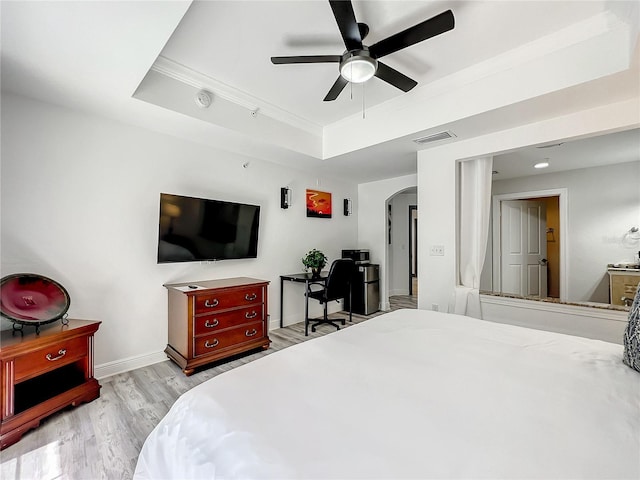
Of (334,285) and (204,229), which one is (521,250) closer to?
(334,285)

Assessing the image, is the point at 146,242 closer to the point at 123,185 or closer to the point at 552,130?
the point at 123,185

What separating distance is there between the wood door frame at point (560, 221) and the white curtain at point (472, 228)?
171cm

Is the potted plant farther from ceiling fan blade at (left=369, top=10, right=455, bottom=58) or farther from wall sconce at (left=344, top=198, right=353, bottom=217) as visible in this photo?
ceiling fan blade at (left=369, top=10, right=455, bottom=58)

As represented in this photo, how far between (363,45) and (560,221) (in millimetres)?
4453

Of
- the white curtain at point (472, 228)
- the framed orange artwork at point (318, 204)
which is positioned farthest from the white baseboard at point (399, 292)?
the white curtain at point (472, 228)

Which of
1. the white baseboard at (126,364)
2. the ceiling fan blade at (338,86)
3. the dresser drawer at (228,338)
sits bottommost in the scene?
the white baseboard at (126,364)

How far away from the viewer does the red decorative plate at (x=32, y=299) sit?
1.96m

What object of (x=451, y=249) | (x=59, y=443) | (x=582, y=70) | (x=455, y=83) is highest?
(x=455, y=83)

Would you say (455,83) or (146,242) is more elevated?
(455,83)

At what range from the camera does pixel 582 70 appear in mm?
2031

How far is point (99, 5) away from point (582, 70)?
3.05m

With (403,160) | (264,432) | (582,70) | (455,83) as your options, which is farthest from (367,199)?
(264,432)

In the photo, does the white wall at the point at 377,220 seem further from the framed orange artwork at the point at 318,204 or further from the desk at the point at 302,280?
the desk at the point at 302,280

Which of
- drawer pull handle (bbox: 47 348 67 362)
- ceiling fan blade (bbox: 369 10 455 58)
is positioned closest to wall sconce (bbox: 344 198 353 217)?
ceiling fan blade (bbox: 369 10 455 58)
